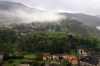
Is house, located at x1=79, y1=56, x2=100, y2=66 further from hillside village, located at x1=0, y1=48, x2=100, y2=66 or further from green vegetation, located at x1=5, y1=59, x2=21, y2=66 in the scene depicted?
green vegetation, located at x1=5, y1=59, x2=21, y2=66

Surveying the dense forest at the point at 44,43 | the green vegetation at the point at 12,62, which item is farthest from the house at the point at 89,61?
the green vegetation at the point at 12,62

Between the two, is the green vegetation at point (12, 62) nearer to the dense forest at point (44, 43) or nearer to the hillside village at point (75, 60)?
the hillside village at point (75, 60)

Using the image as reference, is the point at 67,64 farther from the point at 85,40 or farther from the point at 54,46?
the point at 85,40

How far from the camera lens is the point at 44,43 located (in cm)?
7450

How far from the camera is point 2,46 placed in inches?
2894

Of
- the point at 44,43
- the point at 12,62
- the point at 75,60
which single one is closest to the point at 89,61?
the point at 75,60

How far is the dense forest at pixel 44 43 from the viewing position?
71438mm

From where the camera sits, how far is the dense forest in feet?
234

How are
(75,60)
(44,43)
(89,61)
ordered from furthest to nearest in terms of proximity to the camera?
(44,43) → (75,60) → (89,61)

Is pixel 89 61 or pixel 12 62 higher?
pixel 89 61

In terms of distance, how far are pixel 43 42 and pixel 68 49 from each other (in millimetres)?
9547

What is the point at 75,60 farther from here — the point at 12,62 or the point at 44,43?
the point at 44,43

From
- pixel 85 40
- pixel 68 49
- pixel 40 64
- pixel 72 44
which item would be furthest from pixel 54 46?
pixel 40 64

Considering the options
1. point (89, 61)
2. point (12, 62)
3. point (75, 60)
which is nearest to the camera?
point (89, 61)
